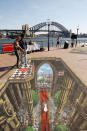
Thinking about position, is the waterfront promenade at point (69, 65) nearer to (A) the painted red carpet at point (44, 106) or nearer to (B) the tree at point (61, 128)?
(B) the tree at point (61, 128)

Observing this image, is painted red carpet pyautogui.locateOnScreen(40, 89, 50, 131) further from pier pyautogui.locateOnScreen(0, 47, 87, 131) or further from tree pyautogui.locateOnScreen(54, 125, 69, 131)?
tree pyautogui.locateOnScreen(54, 125, 69, 131)

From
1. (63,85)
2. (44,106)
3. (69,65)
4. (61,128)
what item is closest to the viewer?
(61,128)

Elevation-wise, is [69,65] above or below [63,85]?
above

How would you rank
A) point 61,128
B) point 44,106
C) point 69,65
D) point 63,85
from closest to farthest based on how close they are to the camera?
point 61,128, point 69,65, point 63,85, point 44,106

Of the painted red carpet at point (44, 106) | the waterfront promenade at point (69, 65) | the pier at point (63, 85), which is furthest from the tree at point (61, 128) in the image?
the waterfront promenade at point (69, 65)

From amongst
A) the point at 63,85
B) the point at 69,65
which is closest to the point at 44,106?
the point at 63,85

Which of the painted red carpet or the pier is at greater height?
the pier

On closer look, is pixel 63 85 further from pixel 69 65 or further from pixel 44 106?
pixel 44 106

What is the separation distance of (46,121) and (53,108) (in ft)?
7.02

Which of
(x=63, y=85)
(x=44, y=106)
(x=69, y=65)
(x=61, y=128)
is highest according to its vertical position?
(x=69, y=65)

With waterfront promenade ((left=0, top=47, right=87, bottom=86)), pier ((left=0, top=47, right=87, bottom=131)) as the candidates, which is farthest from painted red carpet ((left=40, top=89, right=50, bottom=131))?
waterfront promenade ((left=0, top=47, right=87, bottom=86))

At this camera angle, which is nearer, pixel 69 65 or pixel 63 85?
pixel 69 65

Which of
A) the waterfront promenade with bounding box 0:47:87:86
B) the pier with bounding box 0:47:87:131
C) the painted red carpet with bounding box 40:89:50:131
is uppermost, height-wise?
the waterfront promenade with bounding box 0:47:87:86

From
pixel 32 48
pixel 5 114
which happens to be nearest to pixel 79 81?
pixel 5 114
